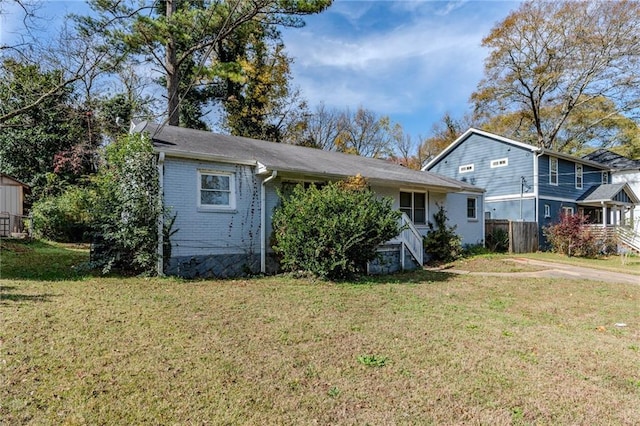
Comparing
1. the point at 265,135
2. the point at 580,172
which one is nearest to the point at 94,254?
the point at 265,135

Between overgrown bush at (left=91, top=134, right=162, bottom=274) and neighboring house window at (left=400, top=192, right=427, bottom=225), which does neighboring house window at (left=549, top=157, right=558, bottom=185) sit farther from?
overgrown bush at (left=91, top=134, right=162, bottom=274)

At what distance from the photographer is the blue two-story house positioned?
21.6 metres

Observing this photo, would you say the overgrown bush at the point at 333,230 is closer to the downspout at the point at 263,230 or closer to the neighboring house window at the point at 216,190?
the downspout at the point at 263,230

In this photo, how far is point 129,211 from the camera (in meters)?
8.80

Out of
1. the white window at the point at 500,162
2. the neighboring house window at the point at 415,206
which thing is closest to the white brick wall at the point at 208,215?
the neighboring house window at the point at 415,206

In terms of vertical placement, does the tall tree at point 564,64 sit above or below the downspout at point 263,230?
above

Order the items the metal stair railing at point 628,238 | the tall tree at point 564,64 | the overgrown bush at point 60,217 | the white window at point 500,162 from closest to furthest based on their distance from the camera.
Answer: the overgrown bush at point 60,217 < the metal stair railing at point 628,238 < the white window at point 500,162 < the tall tree at point 564,64

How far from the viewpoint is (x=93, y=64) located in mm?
11062

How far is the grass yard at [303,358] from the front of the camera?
3148 millimetres

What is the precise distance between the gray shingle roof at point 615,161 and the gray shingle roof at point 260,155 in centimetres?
1889

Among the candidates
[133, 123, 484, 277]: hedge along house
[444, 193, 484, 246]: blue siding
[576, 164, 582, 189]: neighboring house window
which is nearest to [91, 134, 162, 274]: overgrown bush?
[133, 123, 484, 277]: hedge along house

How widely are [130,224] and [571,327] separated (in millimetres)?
8981

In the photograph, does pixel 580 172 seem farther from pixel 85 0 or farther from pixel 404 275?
pixel 85 0

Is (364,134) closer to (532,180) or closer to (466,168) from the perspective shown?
(466,168)
